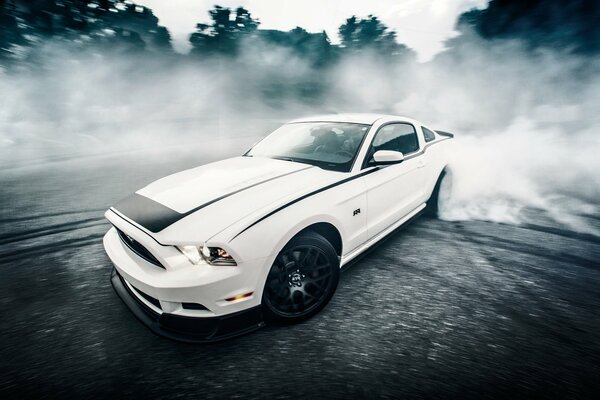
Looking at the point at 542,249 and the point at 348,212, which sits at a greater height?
the point at 348,212

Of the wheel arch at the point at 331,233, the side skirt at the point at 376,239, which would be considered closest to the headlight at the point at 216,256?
the wheel arch at the point at 331,233

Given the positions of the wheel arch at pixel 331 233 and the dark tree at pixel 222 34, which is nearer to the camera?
the wheel arch at pixel 331 233

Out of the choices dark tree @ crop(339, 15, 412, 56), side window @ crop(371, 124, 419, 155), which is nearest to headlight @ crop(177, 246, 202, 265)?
side window @ crop(371, 124, 419, 155)

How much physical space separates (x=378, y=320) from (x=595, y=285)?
2129 millimetres

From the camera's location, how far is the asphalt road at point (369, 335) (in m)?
1.85

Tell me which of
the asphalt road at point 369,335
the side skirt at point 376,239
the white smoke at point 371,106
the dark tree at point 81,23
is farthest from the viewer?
the dark tree at point 81,23

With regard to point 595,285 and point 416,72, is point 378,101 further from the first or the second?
point 595,285

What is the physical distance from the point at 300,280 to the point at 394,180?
1.47 metres

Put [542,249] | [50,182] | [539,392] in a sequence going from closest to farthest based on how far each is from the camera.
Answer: [539,392] < [542,249] < [50,182]

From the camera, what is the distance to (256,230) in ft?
6.35

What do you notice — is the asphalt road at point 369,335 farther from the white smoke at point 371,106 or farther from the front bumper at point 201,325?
the white smoke at point 371,106

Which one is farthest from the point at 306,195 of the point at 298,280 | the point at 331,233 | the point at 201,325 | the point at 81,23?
the point at 81,23

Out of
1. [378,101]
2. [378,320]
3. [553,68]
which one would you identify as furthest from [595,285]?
[378,101]

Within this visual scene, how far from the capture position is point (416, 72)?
37.9 meters
